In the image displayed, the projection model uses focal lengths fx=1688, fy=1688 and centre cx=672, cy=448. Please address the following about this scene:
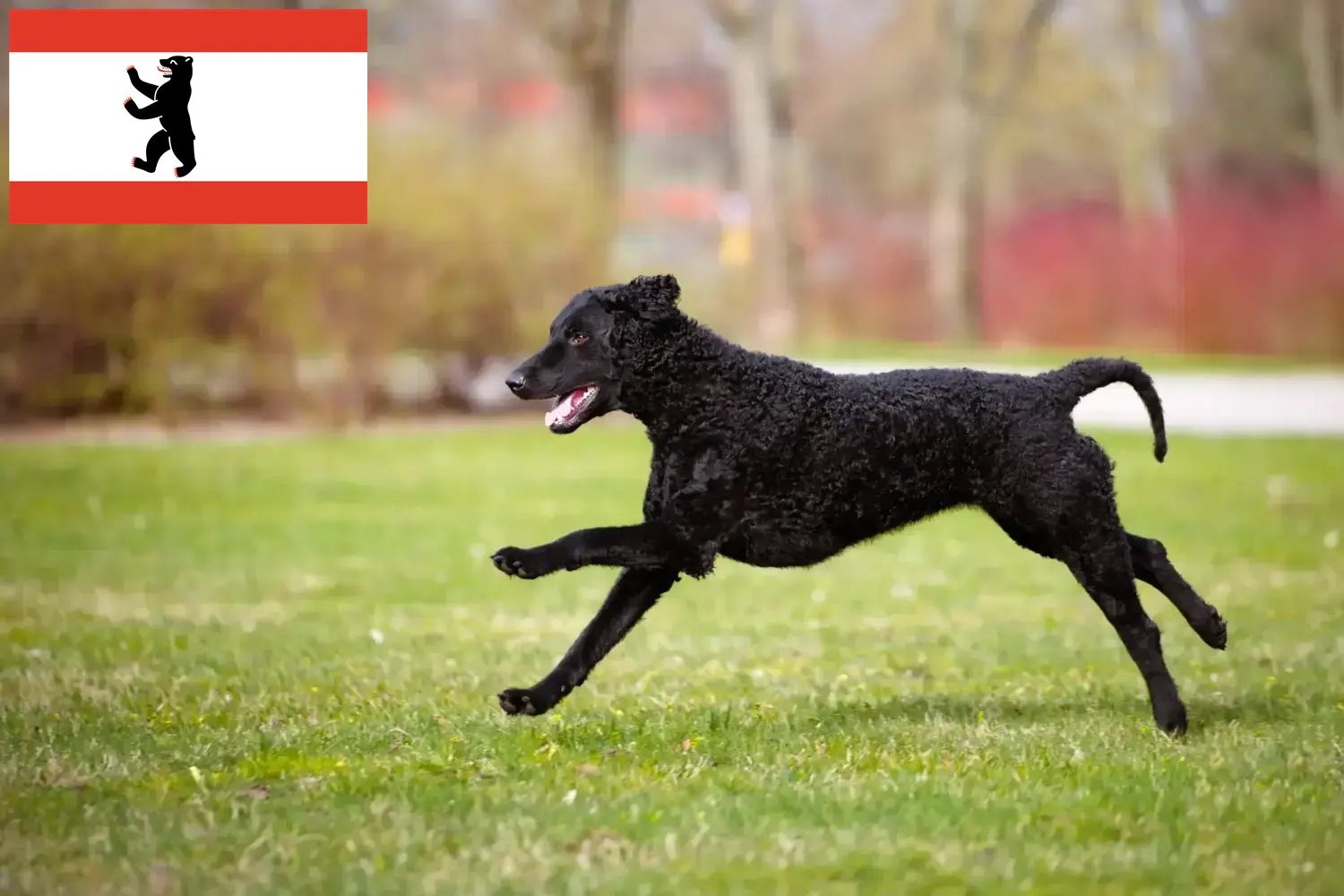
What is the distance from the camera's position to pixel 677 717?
20.0 ft

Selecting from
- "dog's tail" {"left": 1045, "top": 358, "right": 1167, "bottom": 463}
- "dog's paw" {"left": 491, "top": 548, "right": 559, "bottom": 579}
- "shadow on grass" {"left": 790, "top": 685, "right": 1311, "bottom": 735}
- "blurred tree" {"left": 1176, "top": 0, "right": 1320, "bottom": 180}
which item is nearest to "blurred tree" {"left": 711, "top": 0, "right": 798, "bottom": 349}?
"blurred tree" {"left": 1176, "top": 0, "right": 1320, "bottom": 180}

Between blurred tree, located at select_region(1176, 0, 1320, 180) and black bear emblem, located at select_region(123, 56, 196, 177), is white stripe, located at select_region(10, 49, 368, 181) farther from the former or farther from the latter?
blurred tree, located at select_region(1176, 0, 1320, 180)

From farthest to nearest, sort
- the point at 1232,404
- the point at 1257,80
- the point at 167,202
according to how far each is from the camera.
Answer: the point at 1257,80, the point at 1232,404, the point at 167,202

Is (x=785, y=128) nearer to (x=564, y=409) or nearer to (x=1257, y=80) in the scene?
(x=1257, y=80)

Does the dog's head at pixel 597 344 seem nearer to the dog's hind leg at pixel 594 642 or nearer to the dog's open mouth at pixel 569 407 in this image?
the dog's open mouth at pixel 569 407

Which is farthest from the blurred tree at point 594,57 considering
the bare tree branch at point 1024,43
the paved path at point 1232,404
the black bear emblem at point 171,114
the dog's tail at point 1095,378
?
the dog's tail at point 1095,378

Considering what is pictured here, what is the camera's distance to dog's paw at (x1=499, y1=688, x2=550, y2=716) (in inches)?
227

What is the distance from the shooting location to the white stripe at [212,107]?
12320 mm

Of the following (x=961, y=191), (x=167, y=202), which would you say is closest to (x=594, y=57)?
(x=167, y=202)

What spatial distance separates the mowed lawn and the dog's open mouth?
3.46 feet

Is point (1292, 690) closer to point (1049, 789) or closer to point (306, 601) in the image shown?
point (1049, 789)

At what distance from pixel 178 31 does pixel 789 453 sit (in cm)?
995

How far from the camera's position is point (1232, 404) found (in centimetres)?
2153

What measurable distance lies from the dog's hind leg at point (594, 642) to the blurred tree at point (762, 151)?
2338cm
